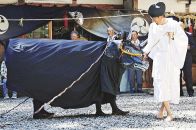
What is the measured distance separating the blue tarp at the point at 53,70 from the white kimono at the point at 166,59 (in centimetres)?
99

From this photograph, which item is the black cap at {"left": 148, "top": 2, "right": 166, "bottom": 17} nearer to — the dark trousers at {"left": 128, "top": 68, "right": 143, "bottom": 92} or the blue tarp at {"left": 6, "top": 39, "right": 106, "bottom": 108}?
the blue tarp at {"left": 6, "top": 39, "right": 106, "bottom": 108}

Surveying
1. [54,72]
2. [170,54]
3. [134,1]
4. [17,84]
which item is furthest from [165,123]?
[134,1]

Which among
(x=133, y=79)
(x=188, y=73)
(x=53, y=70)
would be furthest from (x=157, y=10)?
(x=133, y=79)

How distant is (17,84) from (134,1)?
866cm

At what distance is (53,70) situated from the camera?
8078 mm

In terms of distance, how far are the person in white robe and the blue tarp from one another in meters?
1.00

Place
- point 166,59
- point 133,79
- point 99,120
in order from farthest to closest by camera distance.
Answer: point 133,79 → point 166,59 → point 99,120

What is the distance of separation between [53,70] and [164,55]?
1.90m

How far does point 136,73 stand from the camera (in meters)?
15.4

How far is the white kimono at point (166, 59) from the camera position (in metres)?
8.16

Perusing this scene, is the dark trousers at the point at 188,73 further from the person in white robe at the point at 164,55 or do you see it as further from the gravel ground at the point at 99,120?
the person in white robe at the point at 164,55

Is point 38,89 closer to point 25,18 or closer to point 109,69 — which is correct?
point 109,69

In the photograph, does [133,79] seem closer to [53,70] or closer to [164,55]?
[164,55]

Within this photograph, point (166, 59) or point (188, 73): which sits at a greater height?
point (166, 59)
